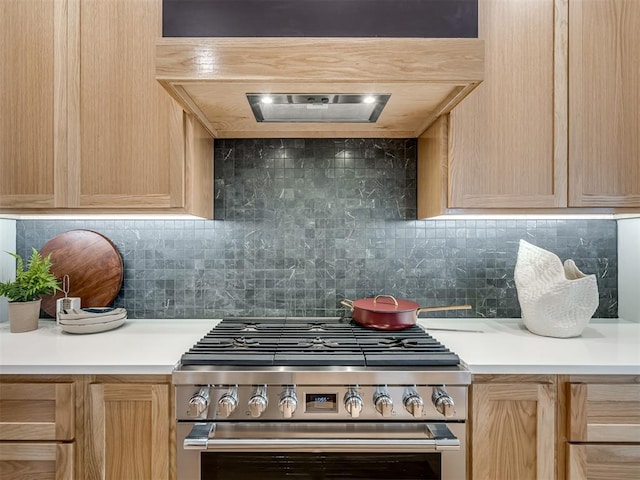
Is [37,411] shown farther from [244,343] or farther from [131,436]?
[244,343]

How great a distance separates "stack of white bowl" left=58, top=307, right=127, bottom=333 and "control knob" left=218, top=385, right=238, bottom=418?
700 mm

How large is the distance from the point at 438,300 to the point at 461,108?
0.85 m

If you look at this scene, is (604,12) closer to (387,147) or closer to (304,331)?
Result: (387,147)

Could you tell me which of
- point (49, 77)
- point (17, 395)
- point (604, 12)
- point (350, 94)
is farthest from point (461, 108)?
point (17, 395)

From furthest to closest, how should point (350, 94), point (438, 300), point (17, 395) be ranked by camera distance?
point (438, 300) → point (350, 94) → point (17, 395)

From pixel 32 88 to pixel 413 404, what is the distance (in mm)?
1721

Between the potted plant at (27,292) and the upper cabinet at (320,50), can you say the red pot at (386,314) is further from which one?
the potted plant at (27,292)

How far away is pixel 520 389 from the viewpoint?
1.20 m

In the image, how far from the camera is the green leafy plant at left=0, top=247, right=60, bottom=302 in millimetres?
1586

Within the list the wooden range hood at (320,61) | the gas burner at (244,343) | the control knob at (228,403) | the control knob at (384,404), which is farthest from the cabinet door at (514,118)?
the control knob at (228,403)

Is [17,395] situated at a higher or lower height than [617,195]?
lower

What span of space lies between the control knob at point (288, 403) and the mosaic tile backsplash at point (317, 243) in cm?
71

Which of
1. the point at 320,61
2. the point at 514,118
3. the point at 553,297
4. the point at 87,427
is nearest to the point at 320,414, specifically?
the point at 87,427

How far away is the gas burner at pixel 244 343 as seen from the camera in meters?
1.36
